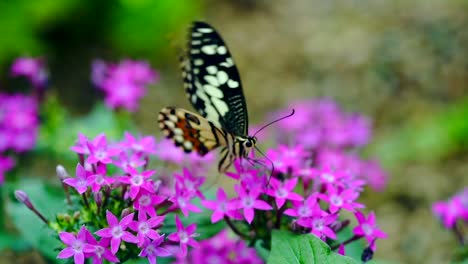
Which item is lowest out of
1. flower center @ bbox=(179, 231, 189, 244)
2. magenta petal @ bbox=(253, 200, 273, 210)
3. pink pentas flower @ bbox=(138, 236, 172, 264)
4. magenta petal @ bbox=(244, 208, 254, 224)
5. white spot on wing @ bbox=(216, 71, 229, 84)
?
flower center @ bbox=(179, 231, 189, 244)

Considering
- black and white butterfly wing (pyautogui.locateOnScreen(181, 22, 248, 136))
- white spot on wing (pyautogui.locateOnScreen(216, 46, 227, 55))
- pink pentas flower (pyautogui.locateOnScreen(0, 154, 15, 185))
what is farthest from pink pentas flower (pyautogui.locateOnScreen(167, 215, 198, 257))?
pink pentas flower (pyautogui.locateOnScreen(0, 154, 15, 185))

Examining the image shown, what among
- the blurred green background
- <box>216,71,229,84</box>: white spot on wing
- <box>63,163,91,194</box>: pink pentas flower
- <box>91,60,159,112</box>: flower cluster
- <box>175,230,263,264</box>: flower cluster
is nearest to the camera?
<box>63,163,91,194</box>: pink pentas flower

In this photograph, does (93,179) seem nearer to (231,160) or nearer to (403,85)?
(231,160)

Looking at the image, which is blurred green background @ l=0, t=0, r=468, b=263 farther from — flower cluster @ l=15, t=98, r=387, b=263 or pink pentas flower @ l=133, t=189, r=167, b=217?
pink pentas flower @ l=133, t=189, r=167, b=217

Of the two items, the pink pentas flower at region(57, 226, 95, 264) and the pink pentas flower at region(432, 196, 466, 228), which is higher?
the pink pentas flower at region(57, 226, 95, 264)

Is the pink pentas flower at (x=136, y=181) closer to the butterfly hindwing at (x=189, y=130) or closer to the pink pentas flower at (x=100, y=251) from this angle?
the pink pentas flower at (x=100, y=251)

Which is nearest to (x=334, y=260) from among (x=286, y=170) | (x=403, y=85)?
(x=286, y=170)

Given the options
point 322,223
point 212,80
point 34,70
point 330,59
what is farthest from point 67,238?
point 330,59
